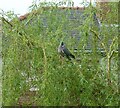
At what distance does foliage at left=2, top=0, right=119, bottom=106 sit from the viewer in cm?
424

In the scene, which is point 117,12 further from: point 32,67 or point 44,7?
point 32,67

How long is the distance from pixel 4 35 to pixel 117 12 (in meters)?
1.29

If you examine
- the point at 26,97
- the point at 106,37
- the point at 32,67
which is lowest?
the point at 26,97

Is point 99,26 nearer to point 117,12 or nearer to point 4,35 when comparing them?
point 117,12

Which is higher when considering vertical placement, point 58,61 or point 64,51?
point 64,51

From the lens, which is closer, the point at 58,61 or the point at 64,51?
the point at 64,51

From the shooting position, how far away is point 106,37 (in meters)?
4.44

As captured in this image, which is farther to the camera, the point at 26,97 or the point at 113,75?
the point at 26,97

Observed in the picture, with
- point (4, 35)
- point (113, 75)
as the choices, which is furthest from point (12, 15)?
point (113, 75)

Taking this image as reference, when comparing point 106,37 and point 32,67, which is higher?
point 106,37

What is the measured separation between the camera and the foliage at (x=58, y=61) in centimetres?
424

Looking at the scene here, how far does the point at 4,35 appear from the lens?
4.59 meters

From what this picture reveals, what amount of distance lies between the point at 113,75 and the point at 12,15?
1.32m

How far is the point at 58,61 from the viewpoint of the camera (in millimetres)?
4270
